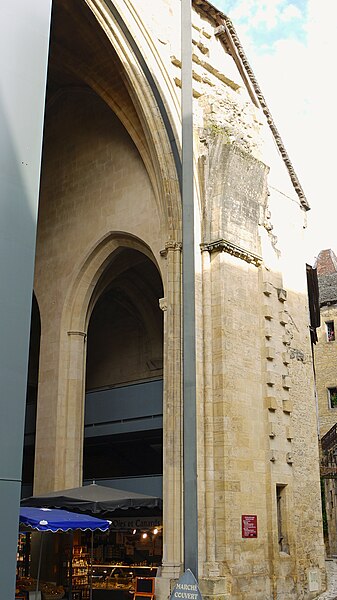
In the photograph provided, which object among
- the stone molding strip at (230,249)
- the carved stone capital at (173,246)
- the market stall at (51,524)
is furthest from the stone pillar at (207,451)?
the market stall at (51,524)

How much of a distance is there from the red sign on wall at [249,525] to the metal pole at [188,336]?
7.51m

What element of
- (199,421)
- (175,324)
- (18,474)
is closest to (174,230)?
(175,324)

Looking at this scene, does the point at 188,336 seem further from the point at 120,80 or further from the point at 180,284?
the point at 120,80

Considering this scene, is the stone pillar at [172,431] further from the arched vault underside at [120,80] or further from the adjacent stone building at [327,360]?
the adjacent stone building at [327,360]

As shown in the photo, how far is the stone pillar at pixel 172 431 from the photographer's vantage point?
41.7 ft

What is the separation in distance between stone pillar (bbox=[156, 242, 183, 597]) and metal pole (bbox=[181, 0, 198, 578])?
280 inches

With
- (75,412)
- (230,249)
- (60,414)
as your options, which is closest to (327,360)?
(75,412)

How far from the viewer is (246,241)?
15023 mm

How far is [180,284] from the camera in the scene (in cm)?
1427

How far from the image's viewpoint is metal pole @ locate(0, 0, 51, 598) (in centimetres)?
465

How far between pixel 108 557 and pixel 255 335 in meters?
7.06

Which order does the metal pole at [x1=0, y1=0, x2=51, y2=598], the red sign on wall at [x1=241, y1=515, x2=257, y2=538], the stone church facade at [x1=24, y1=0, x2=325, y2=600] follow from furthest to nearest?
1. the stone church facade at [x1=24, y1=0, x2=325, y2=600]
2. the red sign on wall at [x1=241, y1=515, x2=257, y2=538]
3. the metal pole at [x1=0, y1=0, x2=51, y2=598]

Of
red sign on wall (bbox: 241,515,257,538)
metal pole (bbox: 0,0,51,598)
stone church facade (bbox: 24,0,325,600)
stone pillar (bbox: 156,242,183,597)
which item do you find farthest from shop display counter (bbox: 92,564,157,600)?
metal pole (bbox: 0,0,51,598)

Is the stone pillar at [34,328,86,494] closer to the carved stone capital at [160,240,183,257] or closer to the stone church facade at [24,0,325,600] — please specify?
the stone church facade at [24,0,325,600]
